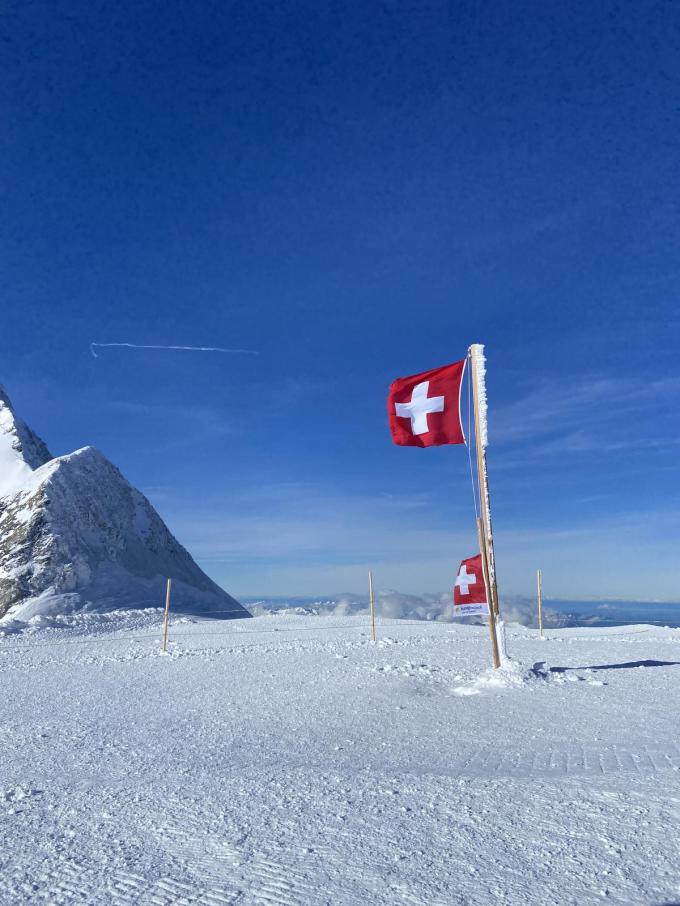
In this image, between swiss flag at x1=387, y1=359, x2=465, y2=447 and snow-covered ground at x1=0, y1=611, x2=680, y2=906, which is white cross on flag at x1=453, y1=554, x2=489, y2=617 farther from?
swiss flag at x1=387, y1=359, x2=465, y2=447

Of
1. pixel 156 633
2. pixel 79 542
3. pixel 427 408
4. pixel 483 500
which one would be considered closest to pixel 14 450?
pixel 79 542

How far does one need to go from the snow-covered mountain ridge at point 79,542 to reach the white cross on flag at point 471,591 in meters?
22.6

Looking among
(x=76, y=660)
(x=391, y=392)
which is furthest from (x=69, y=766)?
(x=76, y=660)

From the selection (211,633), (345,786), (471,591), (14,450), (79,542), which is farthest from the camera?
(14,450)

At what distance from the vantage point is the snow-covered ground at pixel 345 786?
4395 millimetres

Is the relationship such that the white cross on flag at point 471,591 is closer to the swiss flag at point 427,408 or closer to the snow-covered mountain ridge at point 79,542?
the swiss flag at point 427,408

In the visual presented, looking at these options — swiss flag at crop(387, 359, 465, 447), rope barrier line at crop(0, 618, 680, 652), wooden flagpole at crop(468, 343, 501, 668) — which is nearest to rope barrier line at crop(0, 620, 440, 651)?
rope barrier line at crop(0, 618, 680, 652)

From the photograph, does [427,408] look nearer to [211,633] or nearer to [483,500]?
[483,500]

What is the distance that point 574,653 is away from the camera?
57.5 ft

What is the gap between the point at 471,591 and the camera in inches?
525

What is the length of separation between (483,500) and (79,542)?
29.0 metres

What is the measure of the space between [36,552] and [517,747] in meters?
31.6

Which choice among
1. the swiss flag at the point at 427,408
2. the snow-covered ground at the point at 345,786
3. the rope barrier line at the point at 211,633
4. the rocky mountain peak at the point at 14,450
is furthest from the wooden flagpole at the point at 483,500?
the rocky mountain peak at the point at 14,450

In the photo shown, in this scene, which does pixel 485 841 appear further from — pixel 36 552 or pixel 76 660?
pixel 36 552
